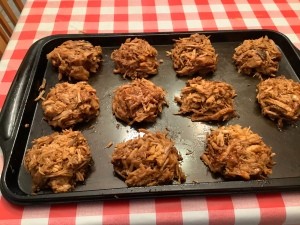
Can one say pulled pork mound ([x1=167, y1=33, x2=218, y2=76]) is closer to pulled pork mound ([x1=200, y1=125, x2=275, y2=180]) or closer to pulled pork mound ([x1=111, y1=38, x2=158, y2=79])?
pulled pork mound ([x1=111, y1=38, x2=158, y2=79])

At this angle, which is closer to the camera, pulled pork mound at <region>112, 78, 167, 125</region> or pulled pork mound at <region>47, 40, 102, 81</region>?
pulled pork mound at <region>112, 78, 167, 125</region>

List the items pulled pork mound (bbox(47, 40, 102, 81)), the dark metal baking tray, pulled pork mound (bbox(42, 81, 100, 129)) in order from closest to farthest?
the dark metal baking tray
pulled pork mound (bbox(42, 81, 100, 129))
pulled pork mound (bbox(47, 40, 102, 81))

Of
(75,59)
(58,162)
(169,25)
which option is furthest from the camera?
(169,25)

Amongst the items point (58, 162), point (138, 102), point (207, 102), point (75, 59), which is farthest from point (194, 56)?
point (58, 162)

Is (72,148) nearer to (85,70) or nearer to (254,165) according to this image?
(85,70)

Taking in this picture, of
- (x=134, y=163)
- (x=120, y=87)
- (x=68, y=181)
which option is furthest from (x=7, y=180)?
(x=120, y=87)

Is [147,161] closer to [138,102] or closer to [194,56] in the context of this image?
[138,102]

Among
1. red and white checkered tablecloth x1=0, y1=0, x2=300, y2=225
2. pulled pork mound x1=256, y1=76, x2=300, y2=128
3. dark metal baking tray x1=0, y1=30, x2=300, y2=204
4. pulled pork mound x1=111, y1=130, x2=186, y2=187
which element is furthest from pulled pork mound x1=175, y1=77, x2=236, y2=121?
red and white checkered tablecloth x1=0, y1=0, x2=300, y2=225
